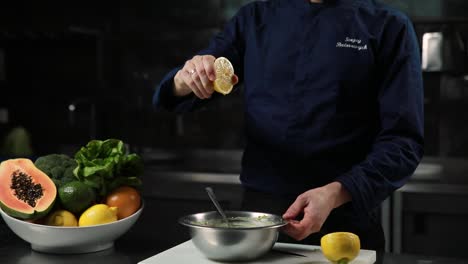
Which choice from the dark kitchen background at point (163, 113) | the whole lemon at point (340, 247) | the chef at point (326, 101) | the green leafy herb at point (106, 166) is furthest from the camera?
the dark kitchen background at point (163, 113)

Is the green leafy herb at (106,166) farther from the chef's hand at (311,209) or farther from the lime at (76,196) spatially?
the chef's hand at (311,209)

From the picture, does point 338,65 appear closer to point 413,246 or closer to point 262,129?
point 262,129

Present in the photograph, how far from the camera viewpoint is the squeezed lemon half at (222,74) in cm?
144

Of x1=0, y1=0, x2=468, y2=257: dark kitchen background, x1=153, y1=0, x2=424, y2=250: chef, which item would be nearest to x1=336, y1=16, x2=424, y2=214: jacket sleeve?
x1=153, y1=0, x2=424, y2=250: chef

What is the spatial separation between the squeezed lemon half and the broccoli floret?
38cm

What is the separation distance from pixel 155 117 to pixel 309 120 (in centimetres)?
212

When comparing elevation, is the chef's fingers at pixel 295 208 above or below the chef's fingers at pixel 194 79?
below

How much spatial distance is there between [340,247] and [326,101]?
0.57 meters

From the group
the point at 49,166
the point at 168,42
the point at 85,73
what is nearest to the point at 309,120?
the point at 49,166

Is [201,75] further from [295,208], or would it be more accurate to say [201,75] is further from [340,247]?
[340,247]

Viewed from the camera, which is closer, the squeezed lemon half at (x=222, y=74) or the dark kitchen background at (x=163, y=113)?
the squeezed lemon half at (x=222, y=74)

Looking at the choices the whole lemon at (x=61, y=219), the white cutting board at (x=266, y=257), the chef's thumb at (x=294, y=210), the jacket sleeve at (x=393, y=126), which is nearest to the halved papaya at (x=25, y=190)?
the whole lemon at (x=61, y=219)

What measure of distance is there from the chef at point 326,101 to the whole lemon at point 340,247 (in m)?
0.32

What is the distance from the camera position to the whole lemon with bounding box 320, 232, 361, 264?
121cm
